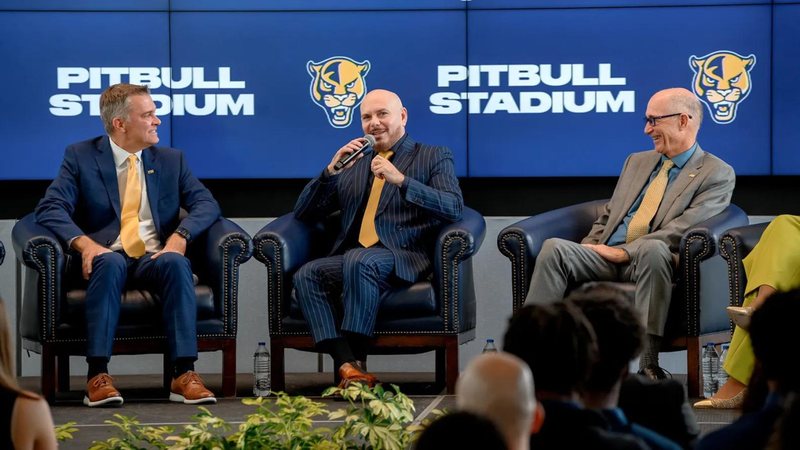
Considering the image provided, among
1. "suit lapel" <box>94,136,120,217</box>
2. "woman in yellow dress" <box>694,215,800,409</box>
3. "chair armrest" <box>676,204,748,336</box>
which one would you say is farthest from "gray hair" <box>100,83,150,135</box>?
"woman in yellow dress" <box>694,215,800,409</box>

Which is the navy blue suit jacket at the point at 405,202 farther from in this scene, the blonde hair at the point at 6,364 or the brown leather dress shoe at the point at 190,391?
the blonde hair at the point at 6,364

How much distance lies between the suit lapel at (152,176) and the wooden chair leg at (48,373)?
67 cm

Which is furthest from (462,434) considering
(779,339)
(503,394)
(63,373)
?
(63,373)

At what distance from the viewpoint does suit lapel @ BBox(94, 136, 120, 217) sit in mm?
5207

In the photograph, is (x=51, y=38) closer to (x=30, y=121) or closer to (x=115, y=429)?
(x=30, y=121)

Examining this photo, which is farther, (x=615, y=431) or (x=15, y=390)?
(x=15, y=390)

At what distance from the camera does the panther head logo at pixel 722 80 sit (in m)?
6.18

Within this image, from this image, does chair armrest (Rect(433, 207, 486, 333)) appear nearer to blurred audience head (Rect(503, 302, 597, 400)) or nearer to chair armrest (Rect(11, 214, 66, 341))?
chair armrest (Rect(11, 214, 66, 341))

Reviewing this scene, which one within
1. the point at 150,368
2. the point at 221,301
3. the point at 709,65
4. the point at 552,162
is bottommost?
the point at 150,368

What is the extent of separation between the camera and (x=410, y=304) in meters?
4.97

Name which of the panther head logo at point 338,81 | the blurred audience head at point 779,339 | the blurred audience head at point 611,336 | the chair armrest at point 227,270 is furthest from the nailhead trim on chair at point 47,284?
the blurred audience head at point 779,339

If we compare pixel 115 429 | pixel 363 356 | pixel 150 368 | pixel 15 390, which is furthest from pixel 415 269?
pixel 15 390

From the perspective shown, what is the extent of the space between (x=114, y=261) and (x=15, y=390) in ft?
Answer: 9.45

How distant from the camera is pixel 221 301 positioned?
4.98 m
